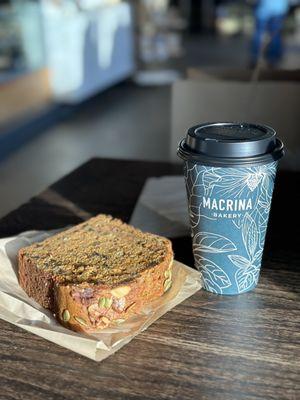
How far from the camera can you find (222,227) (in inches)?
26.6

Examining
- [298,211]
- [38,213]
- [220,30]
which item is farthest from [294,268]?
[220,30]

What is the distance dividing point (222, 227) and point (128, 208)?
38 centimetres

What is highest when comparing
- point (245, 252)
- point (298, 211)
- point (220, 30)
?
point (245, 252)

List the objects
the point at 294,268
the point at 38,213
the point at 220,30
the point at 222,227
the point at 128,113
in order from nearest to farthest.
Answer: the point at 222,227 < the point at 294,268 < the point at 38,213 < the point at 128,113 < the point at 220,30

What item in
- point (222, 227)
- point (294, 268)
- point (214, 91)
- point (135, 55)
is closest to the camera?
point (222, 227)

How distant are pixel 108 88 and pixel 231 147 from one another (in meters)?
4.92

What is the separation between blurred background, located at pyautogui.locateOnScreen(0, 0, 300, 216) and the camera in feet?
5.20

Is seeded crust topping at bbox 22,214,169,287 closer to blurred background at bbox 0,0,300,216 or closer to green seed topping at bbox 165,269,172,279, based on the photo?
green seed topping at bbox 165,269,172,279

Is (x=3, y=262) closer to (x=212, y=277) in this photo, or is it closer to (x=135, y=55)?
(x=212, y=277)

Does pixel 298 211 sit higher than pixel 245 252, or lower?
lower

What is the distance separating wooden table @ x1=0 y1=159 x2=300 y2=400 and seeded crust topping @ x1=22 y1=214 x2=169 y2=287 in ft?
0.24

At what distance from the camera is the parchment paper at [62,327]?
609mm

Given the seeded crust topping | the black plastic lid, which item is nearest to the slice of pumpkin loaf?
the seeded crust topping

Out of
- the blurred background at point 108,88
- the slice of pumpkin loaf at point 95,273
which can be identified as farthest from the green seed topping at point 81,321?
the blurred background at point 108,88
